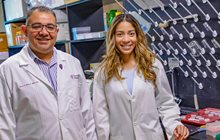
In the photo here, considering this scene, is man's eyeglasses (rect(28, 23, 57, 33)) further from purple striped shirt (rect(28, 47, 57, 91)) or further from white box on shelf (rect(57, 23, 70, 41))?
white box on shelf (rect(57, 23, 70, 41))

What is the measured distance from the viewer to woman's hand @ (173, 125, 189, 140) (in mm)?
1675

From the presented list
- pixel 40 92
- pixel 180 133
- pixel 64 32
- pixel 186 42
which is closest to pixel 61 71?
pixel 40 92

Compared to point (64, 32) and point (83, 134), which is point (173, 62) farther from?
point (64, 32)

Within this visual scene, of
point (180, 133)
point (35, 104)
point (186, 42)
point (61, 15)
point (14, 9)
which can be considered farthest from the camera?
point (14, 9)

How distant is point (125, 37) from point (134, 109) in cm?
43

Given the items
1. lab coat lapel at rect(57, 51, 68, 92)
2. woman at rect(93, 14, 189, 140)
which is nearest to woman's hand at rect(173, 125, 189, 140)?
woman at rect(93, 14, 189, 140)

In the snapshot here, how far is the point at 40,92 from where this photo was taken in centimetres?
158

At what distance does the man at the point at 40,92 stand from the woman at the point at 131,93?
0.53ft

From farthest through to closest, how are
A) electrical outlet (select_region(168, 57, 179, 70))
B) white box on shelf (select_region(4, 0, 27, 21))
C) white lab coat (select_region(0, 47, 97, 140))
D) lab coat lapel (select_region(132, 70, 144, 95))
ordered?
white box on shelf (select_region(4, 0, 27, 21)), electrical outlet (select_region(168, 57, 179, 70)), lab coat lapel (select_region(132, 70, 144, 95)), white lab coat (select_region(0, 47, 97, 140))

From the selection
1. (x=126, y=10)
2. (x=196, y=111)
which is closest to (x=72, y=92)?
(x=196, y=111)

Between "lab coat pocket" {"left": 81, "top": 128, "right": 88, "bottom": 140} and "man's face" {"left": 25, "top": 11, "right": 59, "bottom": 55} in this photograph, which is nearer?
"man's face" {"left": 25, "top": 11, "right": 59, "bottom": 55}

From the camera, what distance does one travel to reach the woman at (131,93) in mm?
1757

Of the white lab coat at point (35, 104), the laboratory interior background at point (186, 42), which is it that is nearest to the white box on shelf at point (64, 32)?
the laboratory interior background at point (186, 42)

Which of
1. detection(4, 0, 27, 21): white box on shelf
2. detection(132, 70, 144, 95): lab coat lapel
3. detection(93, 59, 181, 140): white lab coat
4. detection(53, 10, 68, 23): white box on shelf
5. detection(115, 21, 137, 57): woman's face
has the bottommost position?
detection(93, 59, 181, 140): white lab coat
